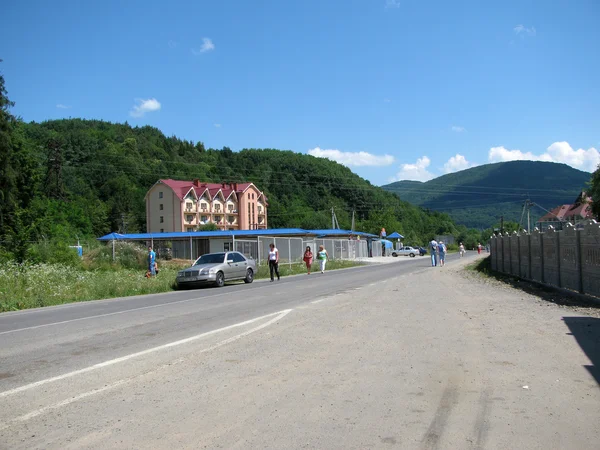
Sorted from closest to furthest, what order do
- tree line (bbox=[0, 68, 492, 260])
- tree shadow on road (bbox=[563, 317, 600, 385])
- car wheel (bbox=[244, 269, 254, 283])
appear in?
tree shadow on road (bbox=[563, 317, 600, 385]) < car wheel (bbox=[244, 269, 254, 283]) < tree line (bbox=[0, 68, 492, 260])

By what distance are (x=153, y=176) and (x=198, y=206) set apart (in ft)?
61.7

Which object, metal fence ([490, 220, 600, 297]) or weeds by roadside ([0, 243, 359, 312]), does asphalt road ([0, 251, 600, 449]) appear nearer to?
metal fence ([490, 220, 600, 297])

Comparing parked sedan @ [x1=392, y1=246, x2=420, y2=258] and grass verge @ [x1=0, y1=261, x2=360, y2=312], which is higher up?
grass verge @ [x1=0, y1=261, x2=360, y2=312]

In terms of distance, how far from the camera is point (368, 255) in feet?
246

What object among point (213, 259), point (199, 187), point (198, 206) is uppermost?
point (199, 187)

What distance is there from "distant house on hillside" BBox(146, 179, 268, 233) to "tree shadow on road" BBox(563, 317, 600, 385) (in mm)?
81909

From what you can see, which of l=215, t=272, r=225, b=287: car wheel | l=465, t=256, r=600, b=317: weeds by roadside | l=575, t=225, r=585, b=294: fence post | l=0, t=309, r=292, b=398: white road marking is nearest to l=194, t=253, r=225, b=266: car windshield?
l=215, t=272, r=225, b=287: car wheel

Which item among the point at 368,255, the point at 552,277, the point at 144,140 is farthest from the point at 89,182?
the point at 552,277

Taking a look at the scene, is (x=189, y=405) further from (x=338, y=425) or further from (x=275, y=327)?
(x=275, y=327)

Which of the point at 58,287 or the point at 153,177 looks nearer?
the point at 58,287

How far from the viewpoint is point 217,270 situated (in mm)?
22844

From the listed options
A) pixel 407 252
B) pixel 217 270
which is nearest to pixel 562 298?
pixel 217 270

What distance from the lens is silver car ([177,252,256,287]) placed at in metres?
22.4

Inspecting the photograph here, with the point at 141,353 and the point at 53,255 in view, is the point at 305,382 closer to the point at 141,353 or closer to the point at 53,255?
the point at 141,353
